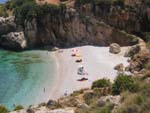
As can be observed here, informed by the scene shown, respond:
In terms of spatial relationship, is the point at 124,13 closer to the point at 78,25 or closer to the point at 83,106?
the point at 78,25

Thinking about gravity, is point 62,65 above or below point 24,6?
below

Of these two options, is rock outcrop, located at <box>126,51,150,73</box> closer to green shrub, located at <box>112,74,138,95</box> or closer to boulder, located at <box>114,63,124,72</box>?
boulder, located at <box>114,63,124,72</box>

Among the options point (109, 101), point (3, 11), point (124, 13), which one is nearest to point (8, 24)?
point (3, 11)

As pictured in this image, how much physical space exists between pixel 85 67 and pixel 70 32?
52.9 feet

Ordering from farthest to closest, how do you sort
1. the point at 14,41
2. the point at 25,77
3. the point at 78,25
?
the point at 14,41 < the point at 78,25 < the point at 25,77

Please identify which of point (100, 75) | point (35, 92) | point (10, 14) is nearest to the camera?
point (35, 92)

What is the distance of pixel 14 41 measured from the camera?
80.4m

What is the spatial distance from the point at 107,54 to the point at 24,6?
20.7 m

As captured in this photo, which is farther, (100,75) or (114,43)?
(114,43)

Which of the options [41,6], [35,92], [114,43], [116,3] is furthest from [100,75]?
[41,6]

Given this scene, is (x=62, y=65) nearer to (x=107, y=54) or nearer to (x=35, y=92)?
(x=107, y=54)

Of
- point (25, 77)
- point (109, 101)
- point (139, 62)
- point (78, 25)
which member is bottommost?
point (25, 77)

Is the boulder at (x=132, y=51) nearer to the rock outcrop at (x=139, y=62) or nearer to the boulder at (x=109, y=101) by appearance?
the rock outcrop at (x=139, y=62)

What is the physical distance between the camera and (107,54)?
68.6 meters
